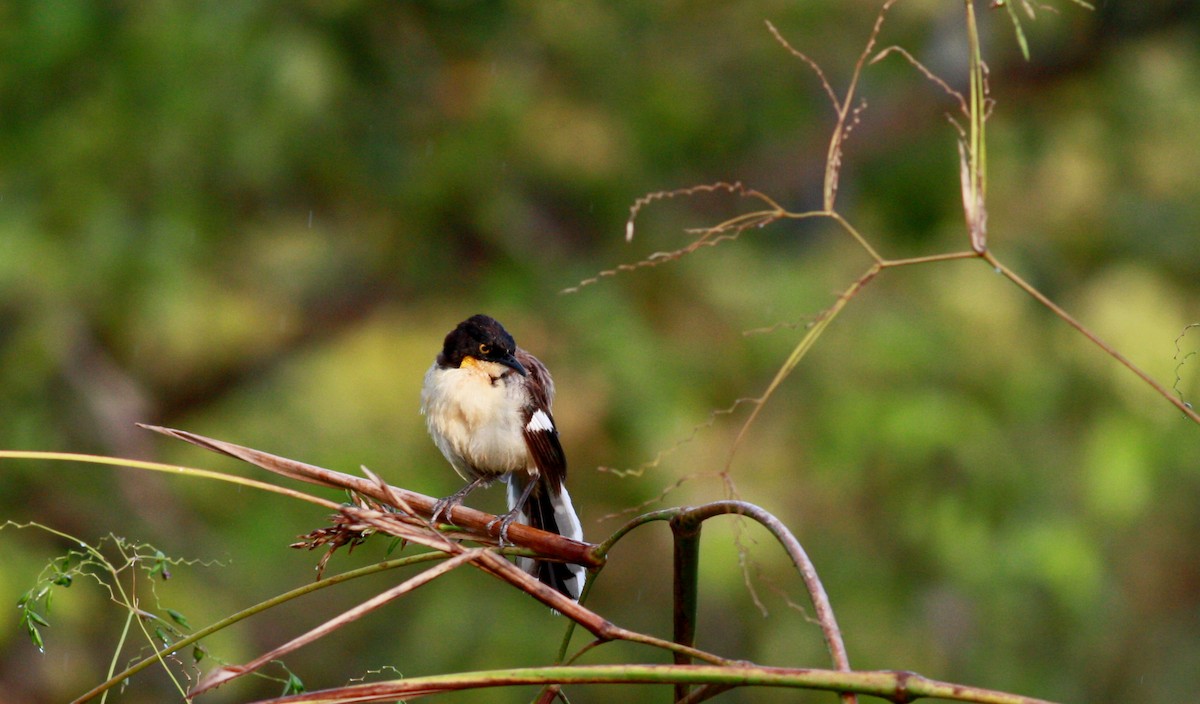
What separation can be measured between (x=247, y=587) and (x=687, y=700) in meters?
8.26

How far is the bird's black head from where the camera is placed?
3.90 m

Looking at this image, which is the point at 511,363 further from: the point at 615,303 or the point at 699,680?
the point at 615,303

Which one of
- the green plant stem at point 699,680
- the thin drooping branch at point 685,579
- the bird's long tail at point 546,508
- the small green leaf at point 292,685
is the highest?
the bird's long tail at point 546,508

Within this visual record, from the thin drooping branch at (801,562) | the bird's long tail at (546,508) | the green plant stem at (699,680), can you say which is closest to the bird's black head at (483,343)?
the bird's long tail at (546,508)

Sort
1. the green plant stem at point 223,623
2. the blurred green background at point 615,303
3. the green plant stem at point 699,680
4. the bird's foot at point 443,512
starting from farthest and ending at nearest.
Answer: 1. the blurred green background at point 615,303
2. the bird's foot at point 443,512
3. the green plant stem at point 223,623
4. the green plant stem at point 699,680

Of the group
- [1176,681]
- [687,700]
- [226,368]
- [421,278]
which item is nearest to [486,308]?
[421,278]

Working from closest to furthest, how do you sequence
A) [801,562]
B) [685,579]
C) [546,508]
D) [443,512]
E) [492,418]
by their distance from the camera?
[801,562] < [685,579] < [443,512] < [492,418] < [546,508]

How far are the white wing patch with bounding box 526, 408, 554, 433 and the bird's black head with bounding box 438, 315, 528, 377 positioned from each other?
0.44 feet

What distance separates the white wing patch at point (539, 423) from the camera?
3.90 m

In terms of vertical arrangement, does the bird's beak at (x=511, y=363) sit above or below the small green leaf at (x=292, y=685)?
above

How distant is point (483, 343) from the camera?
391cm

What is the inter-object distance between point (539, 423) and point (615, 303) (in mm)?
4928

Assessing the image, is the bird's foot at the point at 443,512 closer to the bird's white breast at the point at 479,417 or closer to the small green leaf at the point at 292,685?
the small green leaf at the point at 292,685

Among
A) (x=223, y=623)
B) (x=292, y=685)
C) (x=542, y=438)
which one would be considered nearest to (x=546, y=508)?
(x=542, y=438)
